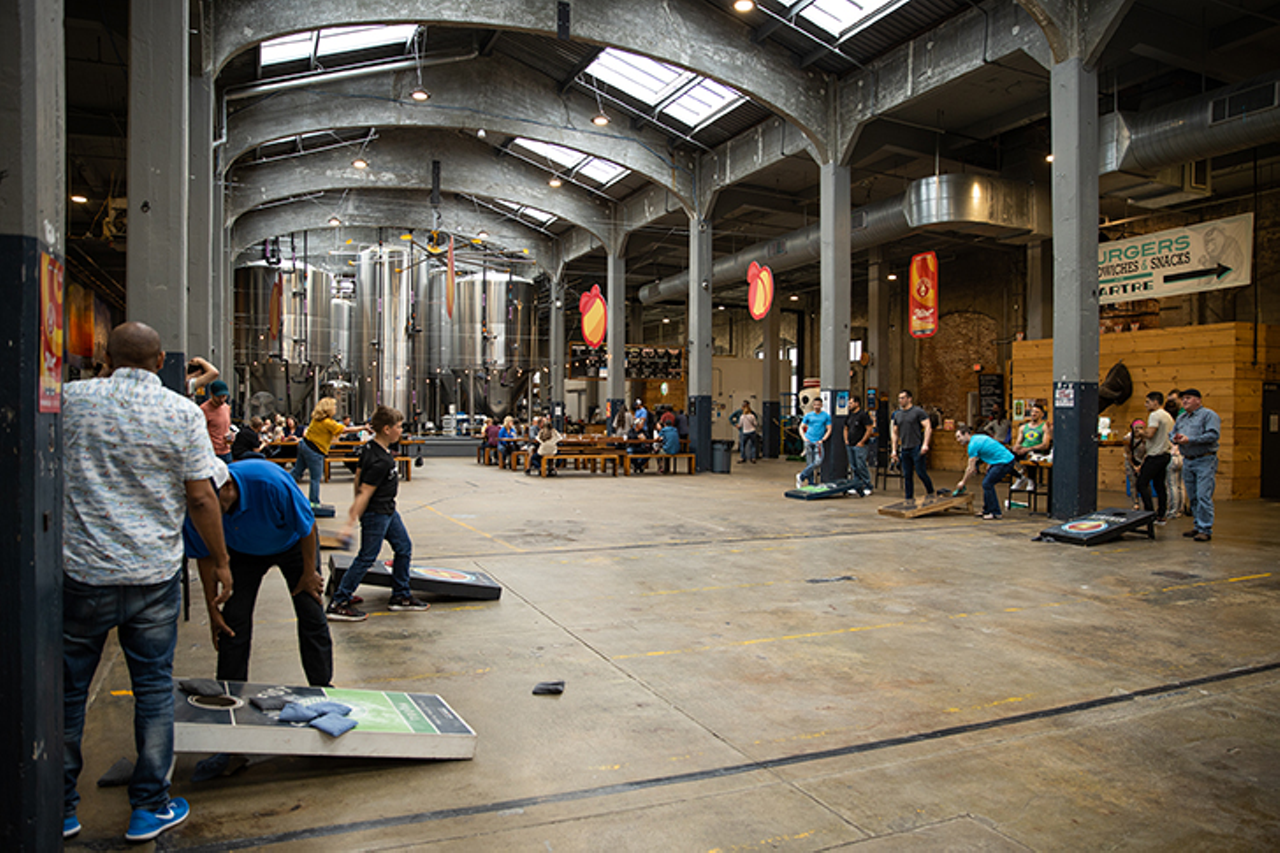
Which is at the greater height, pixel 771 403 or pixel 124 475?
pixel 771 403

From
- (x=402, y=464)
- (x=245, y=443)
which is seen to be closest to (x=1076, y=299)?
(x=245, y=443)

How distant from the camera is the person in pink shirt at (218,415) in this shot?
7.50m

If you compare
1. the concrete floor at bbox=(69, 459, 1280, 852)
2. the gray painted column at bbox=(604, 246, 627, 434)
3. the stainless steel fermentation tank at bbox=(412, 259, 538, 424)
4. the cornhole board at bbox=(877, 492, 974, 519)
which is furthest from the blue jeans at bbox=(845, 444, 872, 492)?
the stainless steel fermentation tank at bbox=(412, 259, 538, 424)

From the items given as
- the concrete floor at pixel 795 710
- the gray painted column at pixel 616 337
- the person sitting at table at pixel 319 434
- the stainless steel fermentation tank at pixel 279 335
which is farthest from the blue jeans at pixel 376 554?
the stainless steel fermentation tank at pixel 279 335

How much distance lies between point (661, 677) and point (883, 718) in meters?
1.22

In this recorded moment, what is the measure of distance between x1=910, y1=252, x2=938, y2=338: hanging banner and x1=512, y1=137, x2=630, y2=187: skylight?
8.26m

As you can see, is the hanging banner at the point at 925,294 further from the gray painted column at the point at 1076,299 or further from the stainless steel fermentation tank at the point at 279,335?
the stainless steel fermentation tank at the point at 279,335

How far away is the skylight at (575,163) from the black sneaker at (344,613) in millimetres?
17084

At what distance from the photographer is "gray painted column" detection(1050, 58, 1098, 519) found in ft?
35.2

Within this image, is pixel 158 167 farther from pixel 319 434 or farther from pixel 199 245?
pixel 319 434

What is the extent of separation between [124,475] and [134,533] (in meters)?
0.19

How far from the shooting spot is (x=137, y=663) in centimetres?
272

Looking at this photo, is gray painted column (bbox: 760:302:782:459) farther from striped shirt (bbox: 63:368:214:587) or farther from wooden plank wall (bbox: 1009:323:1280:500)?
striped shirt (bbox: 63:368:214:587)

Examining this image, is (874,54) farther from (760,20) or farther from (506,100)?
(506,100)
